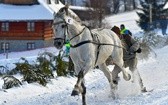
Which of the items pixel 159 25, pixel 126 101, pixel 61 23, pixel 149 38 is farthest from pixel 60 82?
pixel 159 25

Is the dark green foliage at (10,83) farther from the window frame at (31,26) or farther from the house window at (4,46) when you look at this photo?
the window frame at (31,26)

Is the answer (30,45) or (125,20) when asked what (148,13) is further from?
(30,45)

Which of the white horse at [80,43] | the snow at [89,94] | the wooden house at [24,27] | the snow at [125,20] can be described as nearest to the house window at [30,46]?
the wooden house at [24,27]

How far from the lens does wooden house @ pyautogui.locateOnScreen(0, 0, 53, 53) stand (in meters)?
43.8

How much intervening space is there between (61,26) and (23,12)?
35.9 metres

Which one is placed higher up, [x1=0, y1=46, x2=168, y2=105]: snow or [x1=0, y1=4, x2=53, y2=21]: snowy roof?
[x1=0, y1=46, x2=168, y2=105]: snow

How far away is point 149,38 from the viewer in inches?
1061

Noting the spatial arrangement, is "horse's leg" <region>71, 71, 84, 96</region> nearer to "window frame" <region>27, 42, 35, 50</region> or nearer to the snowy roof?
the snowy roof

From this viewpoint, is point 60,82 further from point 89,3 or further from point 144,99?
point 89,3

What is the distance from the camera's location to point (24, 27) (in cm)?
4588

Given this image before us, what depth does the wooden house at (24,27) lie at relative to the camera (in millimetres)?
43812

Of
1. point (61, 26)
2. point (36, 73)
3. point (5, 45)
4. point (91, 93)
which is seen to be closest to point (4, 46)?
point (5, 45)

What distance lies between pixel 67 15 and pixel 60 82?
4.77 meters

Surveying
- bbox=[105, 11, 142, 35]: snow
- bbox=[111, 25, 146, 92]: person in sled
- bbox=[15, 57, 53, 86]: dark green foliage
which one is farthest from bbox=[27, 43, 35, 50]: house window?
bbox=[111, 25, 146, 92]: person in sled
